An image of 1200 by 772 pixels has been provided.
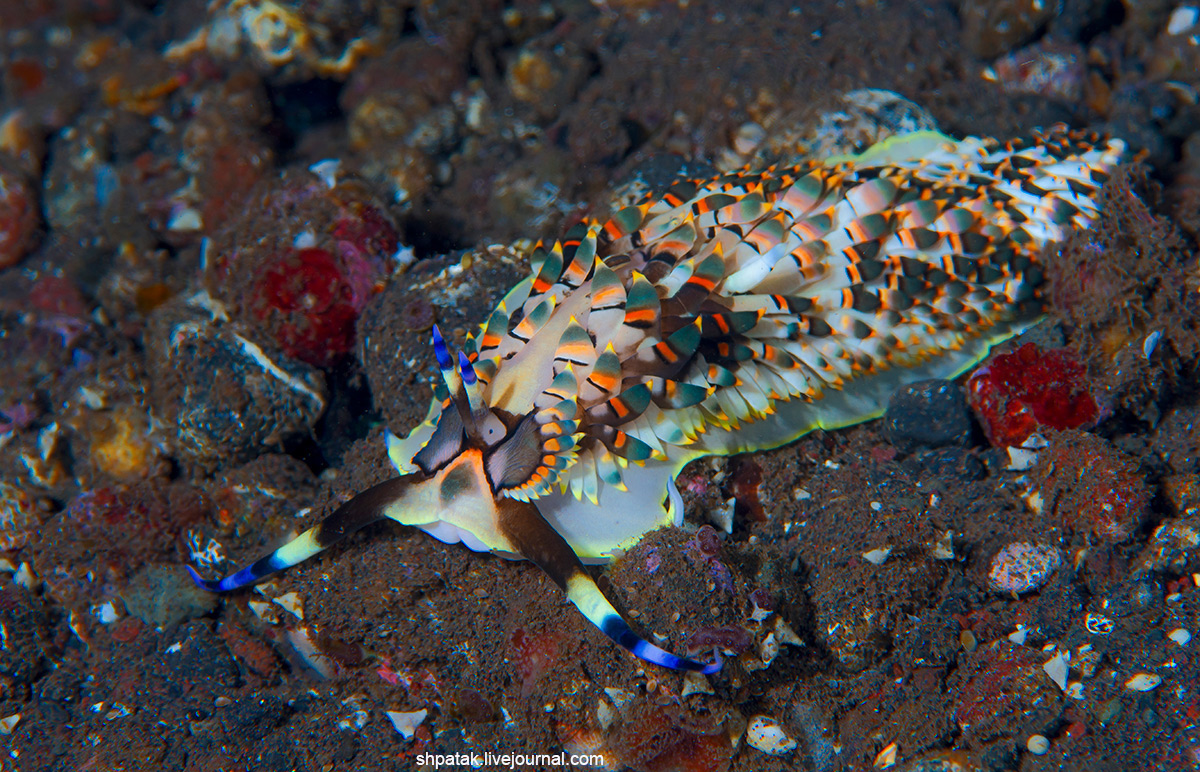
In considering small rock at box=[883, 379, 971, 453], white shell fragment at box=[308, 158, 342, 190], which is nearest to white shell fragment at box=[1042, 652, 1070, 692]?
small rock at box=[883, 379, 971, 453]

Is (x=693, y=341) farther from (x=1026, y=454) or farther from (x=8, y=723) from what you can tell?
(x=8, y=723)

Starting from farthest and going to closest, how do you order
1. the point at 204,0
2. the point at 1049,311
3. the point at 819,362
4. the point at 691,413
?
the point at 204,0 → the point at 1049,311 → the point at 819,362 → the point at 691,413

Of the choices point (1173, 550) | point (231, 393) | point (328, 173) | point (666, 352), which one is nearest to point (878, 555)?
point (1173, 550)

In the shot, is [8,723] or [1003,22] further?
[1003,22]

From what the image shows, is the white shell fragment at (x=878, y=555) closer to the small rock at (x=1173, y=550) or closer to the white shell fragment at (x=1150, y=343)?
the small rock at (x=1173, y=550)

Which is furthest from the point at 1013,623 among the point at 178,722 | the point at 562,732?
the point at 178,722

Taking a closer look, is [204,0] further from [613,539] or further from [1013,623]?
[1013,623]
